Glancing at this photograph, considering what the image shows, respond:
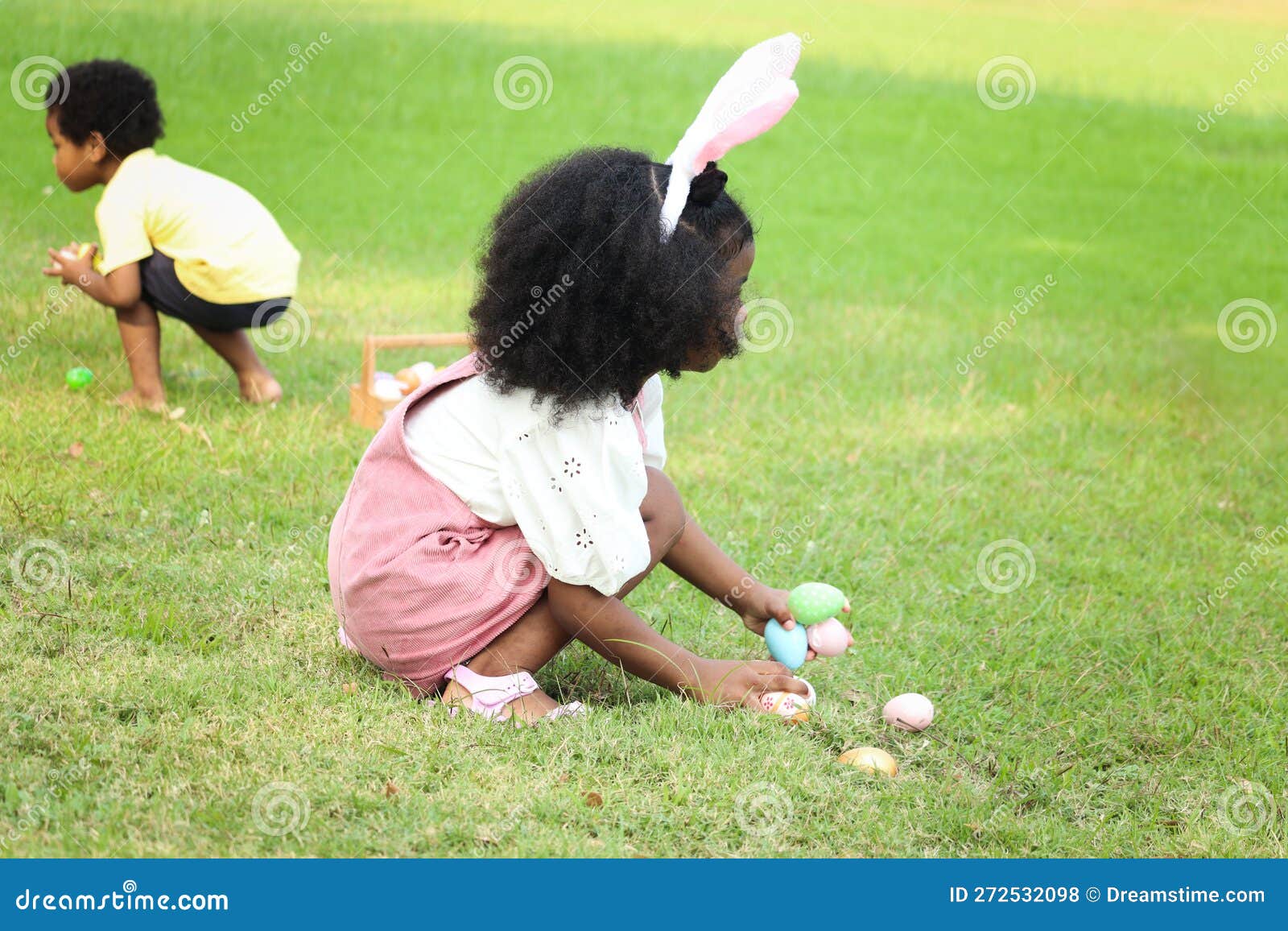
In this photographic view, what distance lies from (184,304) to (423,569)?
2558 millimetres

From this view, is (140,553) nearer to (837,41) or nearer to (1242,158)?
(1242,158)

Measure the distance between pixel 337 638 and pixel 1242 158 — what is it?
954 centimetres

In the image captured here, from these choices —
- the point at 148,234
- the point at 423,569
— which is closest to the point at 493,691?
the point at 423,569

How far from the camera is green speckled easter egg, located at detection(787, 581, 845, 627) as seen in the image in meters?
2.82
